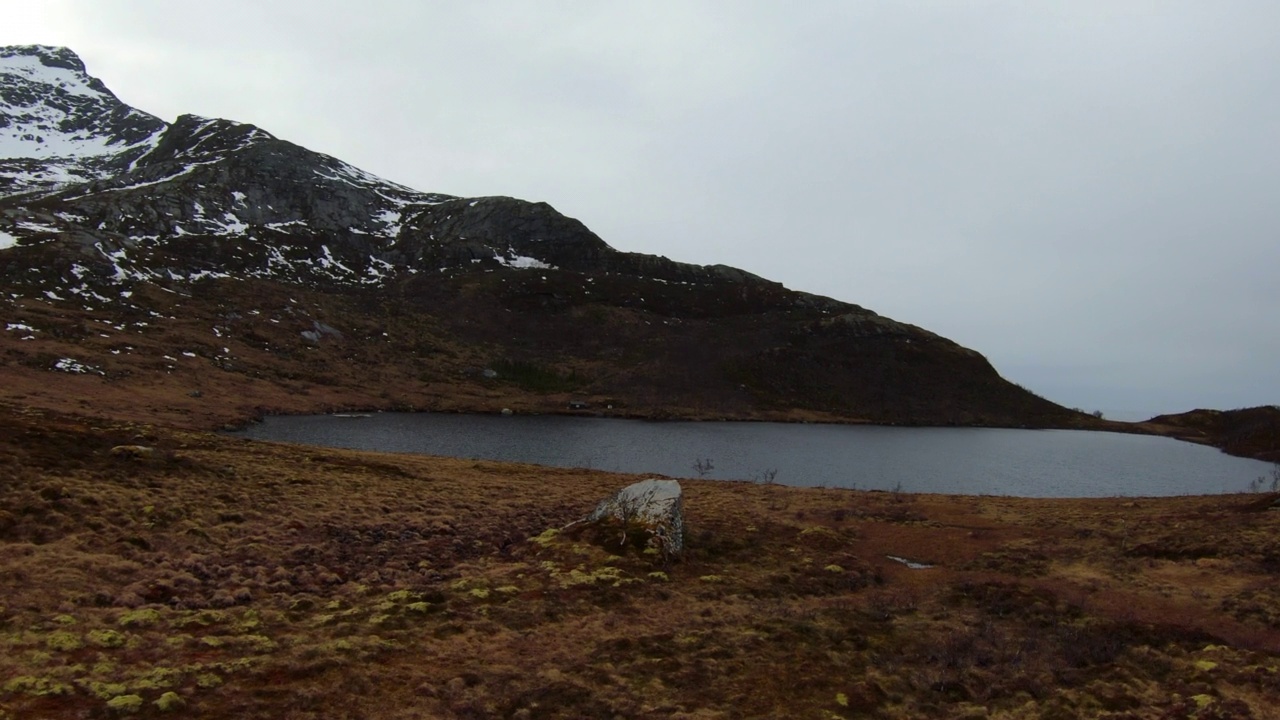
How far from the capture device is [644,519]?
2708 cm

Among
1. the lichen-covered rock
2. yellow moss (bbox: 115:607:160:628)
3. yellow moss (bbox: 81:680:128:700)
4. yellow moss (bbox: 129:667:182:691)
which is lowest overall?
yellow moss (bbox: 115:607:160:628)

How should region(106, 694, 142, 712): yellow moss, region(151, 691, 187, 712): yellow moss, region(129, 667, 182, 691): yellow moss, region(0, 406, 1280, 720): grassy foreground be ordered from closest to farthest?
region(106, 694, 142, 712): yellow moss < region(151, 691, 187, 712): yellow moss < region(129, 667, 182, 691): yellow moss < region(0, 406, 1280, 720): grassy foreground

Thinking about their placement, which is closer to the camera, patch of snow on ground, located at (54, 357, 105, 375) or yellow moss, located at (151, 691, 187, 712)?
yellow moss, located at (151, 691, 187, 712)

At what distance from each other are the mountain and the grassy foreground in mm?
48723

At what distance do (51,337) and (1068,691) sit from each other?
109 m

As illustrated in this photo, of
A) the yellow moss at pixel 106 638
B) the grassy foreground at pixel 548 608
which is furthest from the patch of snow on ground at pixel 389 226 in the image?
the yellow moss at pixel 106 638

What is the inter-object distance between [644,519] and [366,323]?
123 meters

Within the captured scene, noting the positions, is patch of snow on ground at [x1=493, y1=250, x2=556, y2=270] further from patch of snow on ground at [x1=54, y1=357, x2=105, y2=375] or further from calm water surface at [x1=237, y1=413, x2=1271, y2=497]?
patch of snow on ground at [x1=54, y1=357, x2=105, y2=375]

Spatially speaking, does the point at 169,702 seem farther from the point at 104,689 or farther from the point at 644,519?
the point at 644,519

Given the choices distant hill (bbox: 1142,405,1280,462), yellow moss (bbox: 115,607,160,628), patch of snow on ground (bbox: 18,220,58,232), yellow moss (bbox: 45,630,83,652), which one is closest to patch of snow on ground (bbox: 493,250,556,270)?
patch of snow on ground (bbox: 18,220,58,232)

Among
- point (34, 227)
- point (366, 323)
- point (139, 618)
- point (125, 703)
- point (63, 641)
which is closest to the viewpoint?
point (125, 703)

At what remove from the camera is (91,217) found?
13538cm

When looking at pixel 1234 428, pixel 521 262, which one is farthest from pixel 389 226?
pixel 1234 428

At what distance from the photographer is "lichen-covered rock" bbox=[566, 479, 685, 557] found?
26.2 metres
